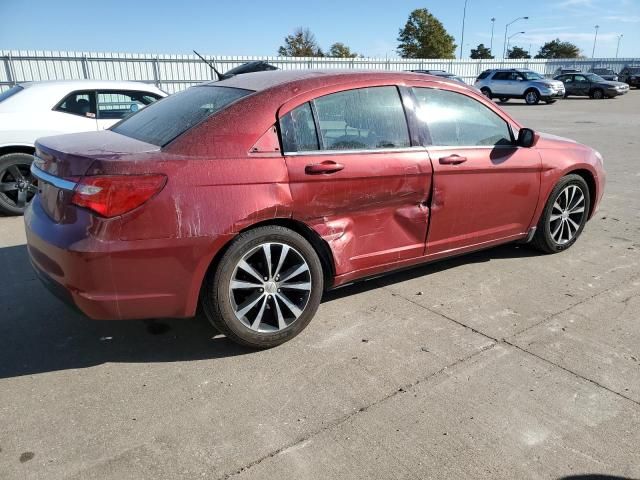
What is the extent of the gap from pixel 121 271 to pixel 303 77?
5.63 ft

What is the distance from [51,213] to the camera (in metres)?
2.99

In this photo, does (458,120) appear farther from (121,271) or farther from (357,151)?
(121,271)

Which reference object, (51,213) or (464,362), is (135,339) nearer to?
(51,213)

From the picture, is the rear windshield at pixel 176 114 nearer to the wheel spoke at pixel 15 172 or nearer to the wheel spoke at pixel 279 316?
the wheel spoke at pixel 279 316

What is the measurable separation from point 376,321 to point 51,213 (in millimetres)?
2165

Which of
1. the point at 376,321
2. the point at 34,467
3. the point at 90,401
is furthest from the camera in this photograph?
the point at 376,321

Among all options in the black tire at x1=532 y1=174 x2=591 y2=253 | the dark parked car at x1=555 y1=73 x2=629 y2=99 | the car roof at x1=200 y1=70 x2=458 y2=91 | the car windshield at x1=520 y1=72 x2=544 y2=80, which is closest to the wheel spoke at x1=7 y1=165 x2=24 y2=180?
the car roof at x1=200 y1=70 x2=458 y2=91

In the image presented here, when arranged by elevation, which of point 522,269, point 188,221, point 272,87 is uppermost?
point 272,87

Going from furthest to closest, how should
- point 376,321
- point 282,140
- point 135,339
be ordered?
1. point 376,321
2. point 135,339
3. point 282,140

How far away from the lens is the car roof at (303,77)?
3.46 metres

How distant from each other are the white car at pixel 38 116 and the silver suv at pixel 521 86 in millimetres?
25359

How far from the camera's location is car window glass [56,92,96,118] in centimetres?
659

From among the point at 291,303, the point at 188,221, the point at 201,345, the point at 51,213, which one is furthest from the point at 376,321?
the point at 51,213

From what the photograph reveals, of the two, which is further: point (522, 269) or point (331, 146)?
point (522, 269)
